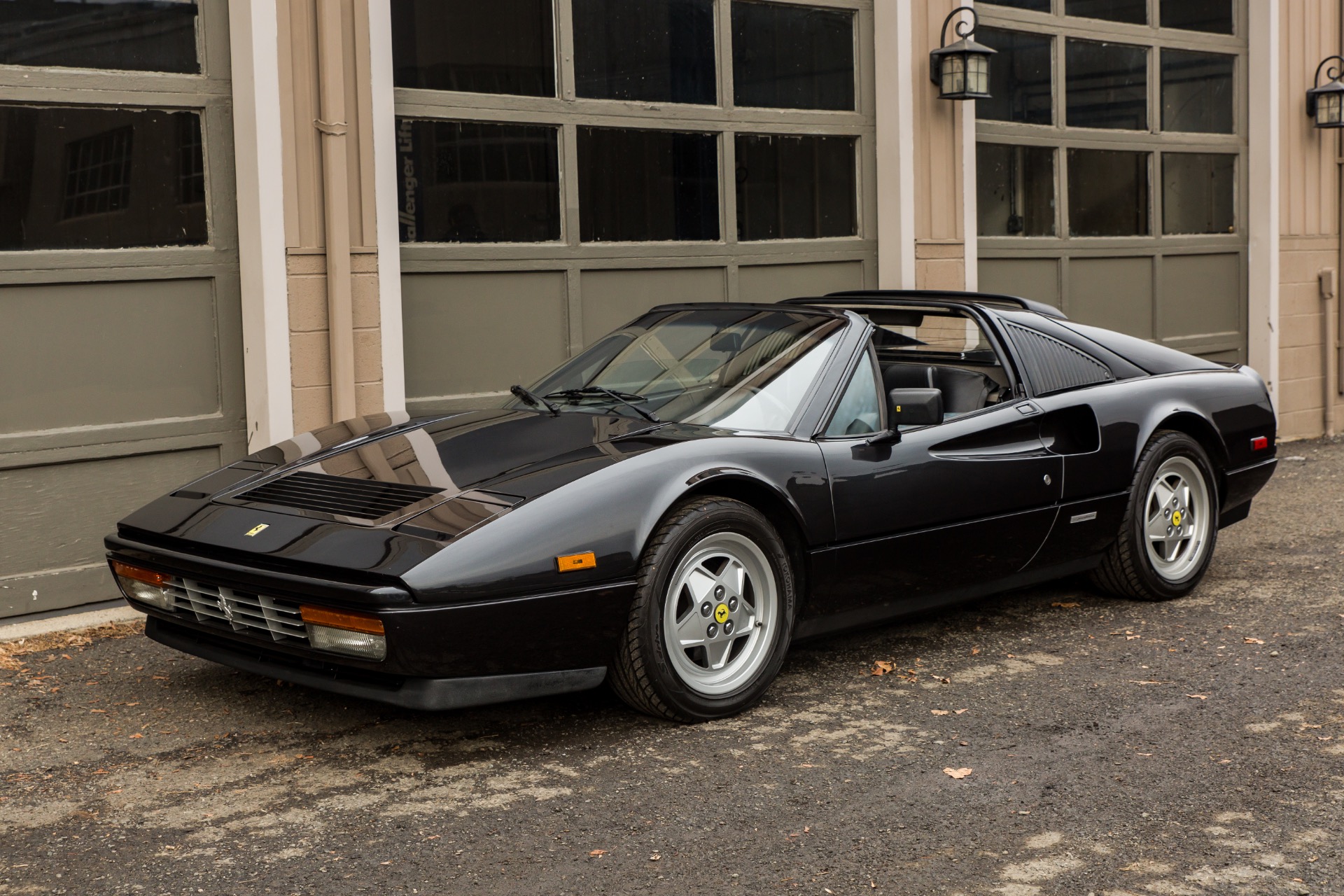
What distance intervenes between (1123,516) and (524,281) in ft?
10.9

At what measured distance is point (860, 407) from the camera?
16.3ft

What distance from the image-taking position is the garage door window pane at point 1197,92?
1102 centimetres

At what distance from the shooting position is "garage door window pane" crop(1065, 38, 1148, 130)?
1030 centimetres

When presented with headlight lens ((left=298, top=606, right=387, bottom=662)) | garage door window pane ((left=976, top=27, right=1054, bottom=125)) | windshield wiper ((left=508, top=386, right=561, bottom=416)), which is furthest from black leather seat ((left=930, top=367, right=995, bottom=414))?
garage door window pane ((left=976, top=27, right=1054, bottom=125))

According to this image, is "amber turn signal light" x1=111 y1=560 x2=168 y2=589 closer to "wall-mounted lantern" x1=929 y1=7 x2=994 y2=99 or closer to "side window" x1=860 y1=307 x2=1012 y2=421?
"side window" x1=860 y1=307 x2=1012 y2=421

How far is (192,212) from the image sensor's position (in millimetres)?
6539

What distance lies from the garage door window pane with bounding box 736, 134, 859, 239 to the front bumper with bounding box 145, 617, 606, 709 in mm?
4869

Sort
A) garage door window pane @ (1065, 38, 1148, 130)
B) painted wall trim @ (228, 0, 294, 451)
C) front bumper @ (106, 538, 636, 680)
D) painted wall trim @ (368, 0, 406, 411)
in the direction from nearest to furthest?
1. front bumper @ (106, 538, 636, 680)
2. painted wall trim @ (228, 0, 294, 451)
3. painted wall trim @ (368, 0, 406, 411)
4. garage door window pane @ (1065, 38, 1148, 130)

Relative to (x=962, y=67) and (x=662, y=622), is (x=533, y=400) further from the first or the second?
(x=962, y=67)

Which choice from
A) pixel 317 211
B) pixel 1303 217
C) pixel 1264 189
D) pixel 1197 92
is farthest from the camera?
pixel 1303 217

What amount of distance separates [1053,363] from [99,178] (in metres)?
4.10

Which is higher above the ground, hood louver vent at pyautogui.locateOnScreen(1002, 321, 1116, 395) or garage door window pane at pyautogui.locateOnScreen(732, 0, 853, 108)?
garage door window pane at pyautogui.locateOnScreen(732, 0, 853, 108)

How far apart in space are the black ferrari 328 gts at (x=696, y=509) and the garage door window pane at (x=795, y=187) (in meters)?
2.50

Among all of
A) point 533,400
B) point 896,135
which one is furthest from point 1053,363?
point 896,135
